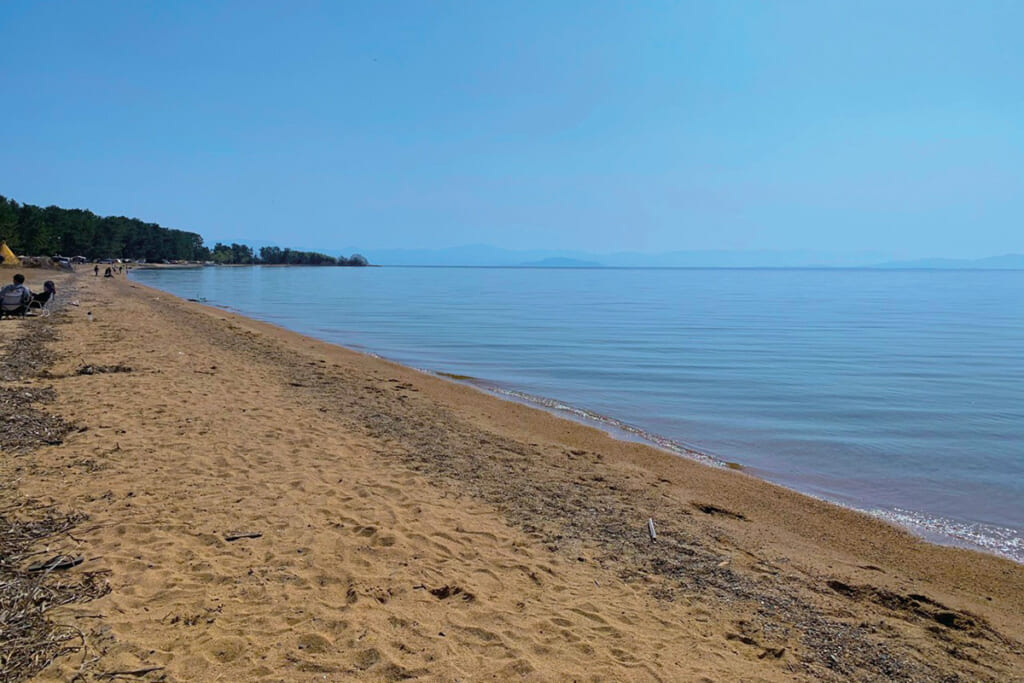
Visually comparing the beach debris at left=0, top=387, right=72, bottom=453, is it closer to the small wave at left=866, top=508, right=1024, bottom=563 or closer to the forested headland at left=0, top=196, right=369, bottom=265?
the small wave at left=866, top=508, right=1024, bottom=563

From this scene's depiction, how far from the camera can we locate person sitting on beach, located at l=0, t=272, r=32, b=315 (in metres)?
17.5

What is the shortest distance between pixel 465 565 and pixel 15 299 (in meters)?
19.0

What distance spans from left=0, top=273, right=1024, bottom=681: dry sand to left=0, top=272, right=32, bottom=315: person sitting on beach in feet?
38.6

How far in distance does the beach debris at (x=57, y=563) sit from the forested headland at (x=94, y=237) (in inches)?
2997

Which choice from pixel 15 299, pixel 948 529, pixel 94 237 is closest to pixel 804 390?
pixel 948 529

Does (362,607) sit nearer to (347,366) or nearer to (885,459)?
(885,459)

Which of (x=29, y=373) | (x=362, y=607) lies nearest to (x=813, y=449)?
(x=362, y=607)

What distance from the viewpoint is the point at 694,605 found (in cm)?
432

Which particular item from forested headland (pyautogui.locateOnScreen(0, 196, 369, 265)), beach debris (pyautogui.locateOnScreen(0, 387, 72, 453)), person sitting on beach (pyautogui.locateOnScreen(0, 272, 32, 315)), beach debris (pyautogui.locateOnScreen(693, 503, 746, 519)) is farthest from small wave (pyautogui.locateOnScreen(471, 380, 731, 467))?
forested headland (pyautogui.locateOnScreen(0, 196, 369, 265))

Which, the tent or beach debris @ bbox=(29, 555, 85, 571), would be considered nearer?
beach debris @ bbox=(29, 555, 85, 571)

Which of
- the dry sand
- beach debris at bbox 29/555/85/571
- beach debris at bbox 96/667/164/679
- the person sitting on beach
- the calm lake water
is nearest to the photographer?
beach debris at bbox 96/667/164/679

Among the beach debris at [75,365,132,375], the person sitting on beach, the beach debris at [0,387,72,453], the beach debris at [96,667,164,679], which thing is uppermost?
the person sitting on beach

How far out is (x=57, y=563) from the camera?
404 centimetres

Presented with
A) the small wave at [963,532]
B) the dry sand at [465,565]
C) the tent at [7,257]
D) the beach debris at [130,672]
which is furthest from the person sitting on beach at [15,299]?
the tent at [7,257]
